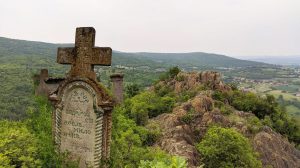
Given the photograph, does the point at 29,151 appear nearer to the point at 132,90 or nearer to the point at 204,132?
the point at 204,132

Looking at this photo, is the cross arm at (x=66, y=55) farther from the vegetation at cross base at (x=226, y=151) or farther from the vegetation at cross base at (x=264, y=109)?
the vegetation at cross base at (x=264, y=109)

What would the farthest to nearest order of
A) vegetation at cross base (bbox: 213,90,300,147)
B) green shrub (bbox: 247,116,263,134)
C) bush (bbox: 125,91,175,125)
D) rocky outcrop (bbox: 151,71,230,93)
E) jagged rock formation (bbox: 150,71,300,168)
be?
rocky outcrop (bbox: 151,71,230,93) → vegetation at cross base (bbox: 213,90,300,147) → green shrub (bbox: 247,116,263,134) → bush (bbox: 125,91,175,125) → jagged rock formation (bbox: 150,71,300,168)

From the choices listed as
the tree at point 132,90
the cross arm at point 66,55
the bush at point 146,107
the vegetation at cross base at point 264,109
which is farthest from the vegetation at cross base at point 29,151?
the tree at point 132,90

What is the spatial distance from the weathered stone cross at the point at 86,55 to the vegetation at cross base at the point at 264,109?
2160 centimetres

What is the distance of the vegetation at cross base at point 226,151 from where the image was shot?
19.2 m

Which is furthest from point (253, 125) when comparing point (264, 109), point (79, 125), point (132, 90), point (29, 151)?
point (29, 151)

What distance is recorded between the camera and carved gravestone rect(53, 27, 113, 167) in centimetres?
1071

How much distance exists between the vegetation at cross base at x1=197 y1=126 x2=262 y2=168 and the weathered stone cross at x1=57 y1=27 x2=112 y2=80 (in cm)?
984

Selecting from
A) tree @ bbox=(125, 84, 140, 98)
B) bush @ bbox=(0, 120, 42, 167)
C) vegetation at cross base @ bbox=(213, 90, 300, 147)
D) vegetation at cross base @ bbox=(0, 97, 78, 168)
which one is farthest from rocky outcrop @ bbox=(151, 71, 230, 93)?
bush @ bbox=(0, 120, 42, 167)

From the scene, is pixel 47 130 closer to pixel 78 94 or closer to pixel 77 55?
pixel 78 94

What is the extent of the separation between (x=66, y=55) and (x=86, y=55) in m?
0.76

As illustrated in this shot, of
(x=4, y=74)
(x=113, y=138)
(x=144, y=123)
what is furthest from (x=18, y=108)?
(x=113, y=138)

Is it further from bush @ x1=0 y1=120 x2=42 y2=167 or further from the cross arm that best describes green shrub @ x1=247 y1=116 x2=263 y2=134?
bush @ x1=0 y1=120 x2=42 y2=167

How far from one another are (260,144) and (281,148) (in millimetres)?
2804
